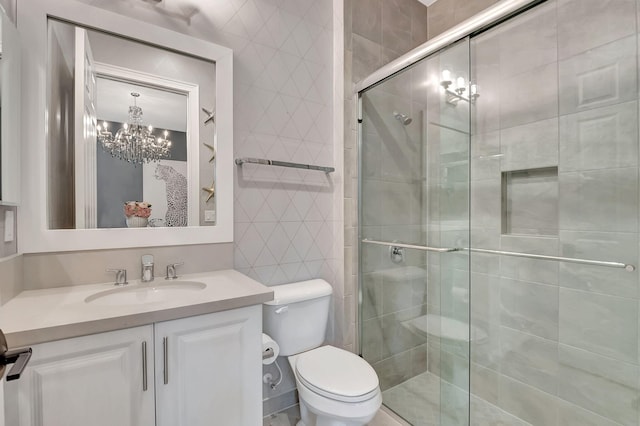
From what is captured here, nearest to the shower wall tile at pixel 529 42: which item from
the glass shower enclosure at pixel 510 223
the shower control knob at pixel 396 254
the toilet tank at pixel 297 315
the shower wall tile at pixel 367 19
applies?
the glass shower enclosure at pixel 510 223

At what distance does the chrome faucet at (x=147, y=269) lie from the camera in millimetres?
1324

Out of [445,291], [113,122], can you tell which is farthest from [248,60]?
[445,291]

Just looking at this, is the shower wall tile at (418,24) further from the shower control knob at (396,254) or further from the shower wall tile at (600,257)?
the shower wall tile at (600,257)

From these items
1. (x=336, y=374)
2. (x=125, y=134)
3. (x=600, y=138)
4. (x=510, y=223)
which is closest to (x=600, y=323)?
(x=510, y=223)

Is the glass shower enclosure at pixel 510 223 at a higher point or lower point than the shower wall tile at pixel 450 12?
lower

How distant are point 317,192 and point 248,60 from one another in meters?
0.82

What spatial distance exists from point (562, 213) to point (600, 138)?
39 cm

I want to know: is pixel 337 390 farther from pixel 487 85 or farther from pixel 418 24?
pixel 418 24

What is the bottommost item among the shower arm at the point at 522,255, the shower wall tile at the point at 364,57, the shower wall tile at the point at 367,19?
the shower arm at the point at 522,255

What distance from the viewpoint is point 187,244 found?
4.83ft

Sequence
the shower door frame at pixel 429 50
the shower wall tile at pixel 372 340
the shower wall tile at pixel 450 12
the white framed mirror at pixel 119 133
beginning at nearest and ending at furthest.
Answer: the white framed mirror at pixel 119 133 < the shower door frame at pixel 429 50 < the shower wall tile at pixel 372 340 < the shower wall tile at pixel 450 12

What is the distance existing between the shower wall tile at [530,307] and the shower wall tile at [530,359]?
5cm

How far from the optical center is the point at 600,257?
144cm

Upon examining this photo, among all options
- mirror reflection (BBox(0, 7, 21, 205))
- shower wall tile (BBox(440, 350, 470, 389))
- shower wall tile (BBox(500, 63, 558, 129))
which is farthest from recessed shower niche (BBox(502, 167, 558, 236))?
mirror reflection (BBox(0, 7, 21, 205))
